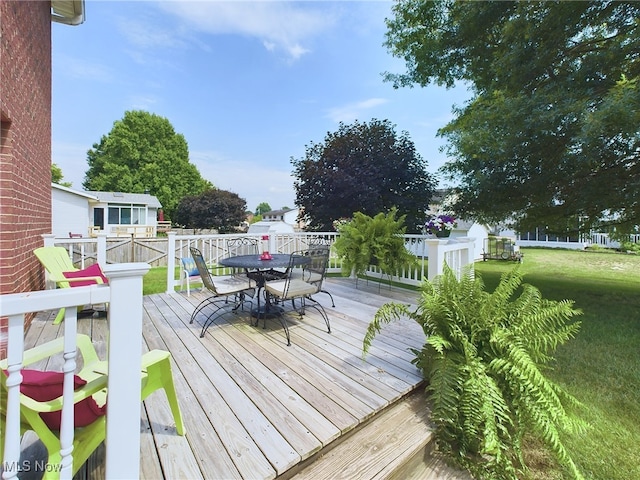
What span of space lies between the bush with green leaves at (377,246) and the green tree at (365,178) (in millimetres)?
2722

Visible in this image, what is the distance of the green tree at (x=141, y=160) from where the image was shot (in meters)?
25.7

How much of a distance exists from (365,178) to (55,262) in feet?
22.0

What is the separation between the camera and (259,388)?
221 centimetres

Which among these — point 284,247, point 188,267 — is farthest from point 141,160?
point 188,267

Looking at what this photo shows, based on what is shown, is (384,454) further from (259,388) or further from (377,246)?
(377,246)

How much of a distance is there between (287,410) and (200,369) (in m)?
0.99

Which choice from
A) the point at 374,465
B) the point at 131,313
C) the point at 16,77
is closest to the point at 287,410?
the point at 374,465

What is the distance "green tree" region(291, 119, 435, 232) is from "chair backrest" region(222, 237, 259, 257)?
3188 millimetres

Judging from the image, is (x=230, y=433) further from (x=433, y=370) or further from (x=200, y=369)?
(x=433, y=370)

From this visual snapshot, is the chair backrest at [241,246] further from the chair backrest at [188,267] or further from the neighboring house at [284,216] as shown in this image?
the neighboring house at [284,216]

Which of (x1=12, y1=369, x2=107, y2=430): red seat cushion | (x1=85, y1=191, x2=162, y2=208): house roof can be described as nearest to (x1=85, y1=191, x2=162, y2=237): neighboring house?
(x1=85, y1=191, x2=162, y2=208): house roof

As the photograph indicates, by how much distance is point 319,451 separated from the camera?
165cm

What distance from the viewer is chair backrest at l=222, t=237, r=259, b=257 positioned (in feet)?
18.1

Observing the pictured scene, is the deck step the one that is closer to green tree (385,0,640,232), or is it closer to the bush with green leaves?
the bush with green leaves
